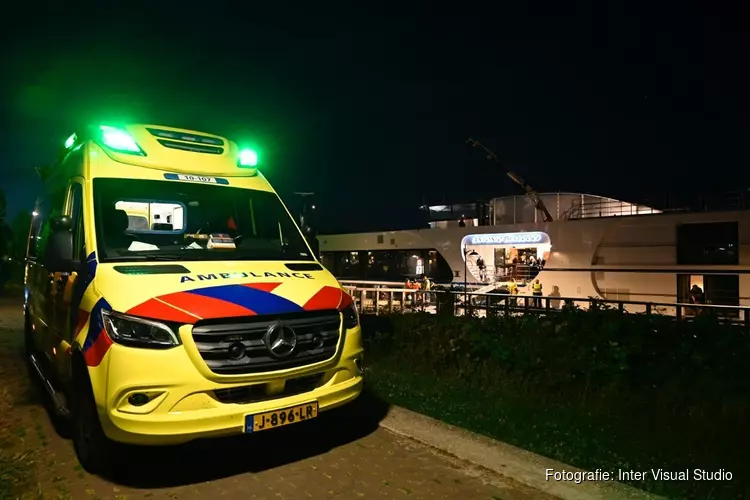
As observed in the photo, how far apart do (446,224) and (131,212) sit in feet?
74.7

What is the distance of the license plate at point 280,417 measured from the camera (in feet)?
12.1

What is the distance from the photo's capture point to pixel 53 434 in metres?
4.98

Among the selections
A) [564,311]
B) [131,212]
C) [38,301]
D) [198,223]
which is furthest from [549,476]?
[38,301]

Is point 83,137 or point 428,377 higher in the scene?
point 83,137

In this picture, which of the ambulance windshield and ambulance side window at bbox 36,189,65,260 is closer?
the ambulance windshield

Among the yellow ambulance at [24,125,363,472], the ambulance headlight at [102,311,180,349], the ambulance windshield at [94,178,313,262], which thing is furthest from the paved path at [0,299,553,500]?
the ambulance windshield at [94,178,313,262]

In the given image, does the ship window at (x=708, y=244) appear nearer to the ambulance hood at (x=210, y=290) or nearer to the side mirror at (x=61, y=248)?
the ambulance hood at (x=210, y=290)

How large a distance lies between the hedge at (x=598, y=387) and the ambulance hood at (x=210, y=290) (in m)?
2.20

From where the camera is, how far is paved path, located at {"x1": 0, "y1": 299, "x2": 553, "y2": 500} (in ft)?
12.3

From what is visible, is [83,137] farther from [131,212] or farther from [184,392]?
[184,392]

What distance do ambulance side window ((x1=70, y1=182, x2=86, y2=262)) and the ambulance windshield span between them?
0.19 meters

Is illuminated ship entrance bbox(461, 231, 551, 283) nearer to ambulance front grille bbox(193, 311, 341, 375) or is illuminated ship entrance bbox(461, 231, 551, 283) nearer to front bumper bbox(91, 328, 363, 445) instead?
ambulance front grille bbox(193, 311, 341, 375)

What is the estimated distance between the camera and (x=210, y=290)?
3.74 meters

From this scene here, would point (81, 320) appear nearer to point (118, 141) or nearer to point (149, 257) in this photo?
point (149, 257)
